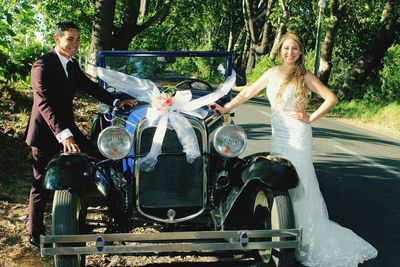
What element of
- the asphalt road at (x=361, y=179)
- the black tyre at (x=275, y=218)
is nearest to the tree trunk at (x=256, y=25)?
the asphalt road at (x=361, y=179)

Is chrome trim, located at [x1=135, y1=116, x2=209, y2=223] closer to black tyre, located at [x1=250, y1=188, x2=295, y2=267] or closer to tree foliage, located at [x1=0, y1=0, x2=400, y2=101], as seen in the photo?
black tyre, located at [x1=250, y1=188, x2=295, y2=267]

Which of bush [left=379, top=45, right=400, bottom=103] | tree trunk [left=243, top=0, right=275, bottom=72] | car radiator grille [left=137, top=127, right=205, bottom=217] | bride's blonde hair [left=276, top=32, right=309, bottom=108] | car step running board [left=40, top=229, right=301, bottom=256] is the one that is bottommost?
car step running board [left=40, top=229, right=301, bottom=256]

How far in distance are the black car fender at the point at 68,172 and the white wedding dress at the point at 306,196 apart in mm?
1723

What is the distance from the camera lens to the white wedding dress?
3.87 m

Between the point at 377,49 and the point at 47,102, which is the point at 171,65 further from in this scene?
the point at 377,49

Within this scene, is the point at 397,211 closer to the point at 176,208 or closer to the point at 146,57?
the point at 176,208

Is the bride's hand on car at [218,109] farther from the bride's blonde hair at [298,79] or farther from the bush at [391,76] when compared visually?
the bush at [391,76]

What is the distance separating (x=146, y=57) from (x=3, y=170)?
2472 millimetres

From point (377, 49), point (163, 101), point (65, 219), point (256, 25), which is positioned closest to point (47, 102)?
point (163, 101)

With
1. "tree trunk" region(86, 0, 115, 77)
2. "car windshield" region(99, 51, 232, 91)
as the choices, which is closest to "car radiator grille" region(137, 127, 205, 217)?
"car windshield" region(99, 51, 232, 91)

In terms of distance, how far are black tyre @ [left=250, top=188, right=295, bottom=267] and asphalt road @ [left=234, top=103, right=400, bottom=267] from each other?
3.22 ft

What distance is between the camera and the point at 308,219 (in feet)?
12.9

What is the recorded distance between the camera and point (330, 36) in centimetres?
1877

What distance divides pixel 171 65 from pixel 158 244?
252cm
